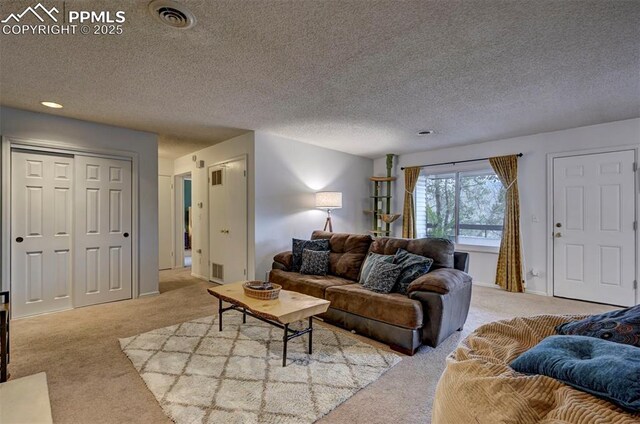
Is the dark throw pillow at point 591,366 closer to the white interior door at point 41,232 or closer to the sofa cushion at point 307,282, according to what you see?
the sofa cushion at point 307,282

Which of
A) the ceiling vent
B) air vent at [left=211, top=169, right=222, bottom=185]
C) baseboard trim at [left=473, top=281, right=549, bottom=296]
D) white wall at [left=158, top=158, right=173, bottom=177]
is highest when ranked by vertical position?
the ceiling vent

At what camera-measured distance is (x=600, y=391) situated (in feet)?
2.65

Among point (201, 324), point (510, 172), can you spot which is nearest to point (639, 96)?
point (510, 172)

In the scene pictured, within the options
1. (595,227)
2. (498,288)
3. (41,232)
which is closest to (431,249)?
(498,288)

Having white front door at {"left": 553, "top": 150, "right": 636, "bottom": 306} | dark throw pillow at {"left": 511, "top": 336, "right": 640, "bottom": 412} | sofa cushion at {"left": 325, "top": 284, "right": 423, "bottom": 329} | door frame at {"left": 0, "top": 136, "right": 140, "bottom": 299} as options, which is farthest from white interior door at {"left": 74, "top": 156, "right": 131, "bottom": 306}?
white front door at {"left": 553, "top": 150, "right": 636, "bottom": 306}

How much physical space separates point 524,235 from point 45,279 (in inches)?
250

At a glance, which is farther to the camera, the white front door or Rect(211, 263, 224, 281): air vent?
Rect(211, 263, 224, 281): air vent

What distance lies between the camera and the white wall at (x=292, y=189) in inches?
172

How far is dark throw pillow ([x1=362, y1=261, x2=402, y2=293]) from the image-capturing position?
2.94 metres

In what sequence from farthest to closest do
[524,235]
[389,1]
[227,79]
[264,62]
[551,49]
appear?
[524,235], [227,79], [264,62], [551,49], [389,1]

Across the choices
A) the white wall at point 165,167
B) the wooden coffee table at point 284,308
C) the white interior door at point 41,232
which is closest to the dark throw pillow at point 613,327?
the wooden coffee table at point 284,308

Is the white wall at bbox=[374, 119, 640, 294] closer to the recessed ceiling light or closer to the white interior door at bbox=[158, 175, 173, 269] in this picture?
the recessed ceiling light

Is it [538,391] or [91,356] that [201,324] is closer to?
[91,356]

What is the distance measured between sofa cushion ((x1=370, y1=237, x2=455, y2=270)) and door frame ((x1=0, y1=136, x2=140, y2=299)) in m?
3.32
